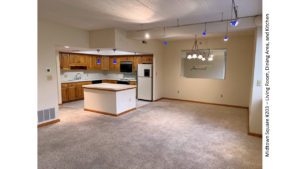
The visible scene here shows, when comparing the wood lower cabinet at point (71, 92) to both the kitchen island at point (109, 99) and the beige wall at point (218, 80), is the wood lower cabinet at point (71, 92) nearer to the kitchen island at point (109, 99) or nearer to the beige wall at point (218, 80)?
the kitchen island at point (109, 99)

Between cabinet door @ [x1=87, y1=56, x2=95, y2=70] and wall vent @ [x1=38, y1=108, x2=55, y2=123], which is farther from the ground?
cabinet door @ [x1=87, y1=56, x2=95, y2=70]

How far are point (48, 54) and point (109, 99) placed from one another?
1.94 metres

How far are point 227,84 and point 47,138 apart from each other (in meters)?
5.85

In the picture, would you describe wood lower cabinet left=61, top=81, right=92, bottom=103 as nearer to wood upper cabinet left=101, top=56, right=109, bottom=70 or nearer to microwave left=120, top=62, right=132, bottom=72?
wood upper cabinet left=101, top=56, right=109, bottom=70

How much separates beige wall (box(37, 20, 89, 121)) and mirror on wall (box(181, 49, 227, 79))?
447 cm

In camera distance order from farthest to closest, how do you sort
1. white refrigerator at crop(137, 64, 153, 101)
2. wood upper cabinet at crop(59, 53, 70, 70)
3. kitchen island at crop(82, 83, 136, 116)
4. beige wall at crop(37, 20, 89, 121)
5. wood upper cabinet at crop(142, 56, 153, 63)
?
wood upper cabinet at crop(142, 56, 153, 63)
white refrigerator at crop(137, 64, 153, 101)
wood upper cabinet at crop(59, 53, 70, 70)
kitchen island at crop(82, 83, 136, 116)
beige wall at crop(37, 20, 89, 121)

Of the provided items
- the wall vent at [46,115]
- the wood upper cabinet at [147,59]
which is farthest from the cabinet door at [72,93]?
the wood upper cabinet at [147,59]

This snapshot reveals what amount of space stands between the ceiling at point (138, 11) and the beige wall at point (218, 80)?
267 centimetres

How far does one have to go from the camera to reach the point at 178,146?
306 cm

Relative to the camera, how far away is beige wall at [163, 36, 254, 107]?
19.0 ft

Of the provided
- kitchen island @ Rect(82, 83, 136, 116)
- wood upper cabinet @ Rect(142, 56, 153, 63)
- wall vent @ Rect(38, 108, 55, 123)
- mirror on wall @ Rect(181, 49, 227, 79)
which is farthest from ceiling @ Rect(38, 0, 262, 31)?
wood upper cabinet @ Rect(142, 56, 153, 63)

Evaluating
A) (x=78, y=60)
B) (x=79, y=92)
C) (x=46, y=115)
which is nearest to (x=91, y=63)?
(x=78, y=60)

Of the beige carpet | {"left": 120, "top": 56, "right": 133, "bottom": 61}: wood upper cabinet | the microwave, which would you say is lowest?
the beige carpet
